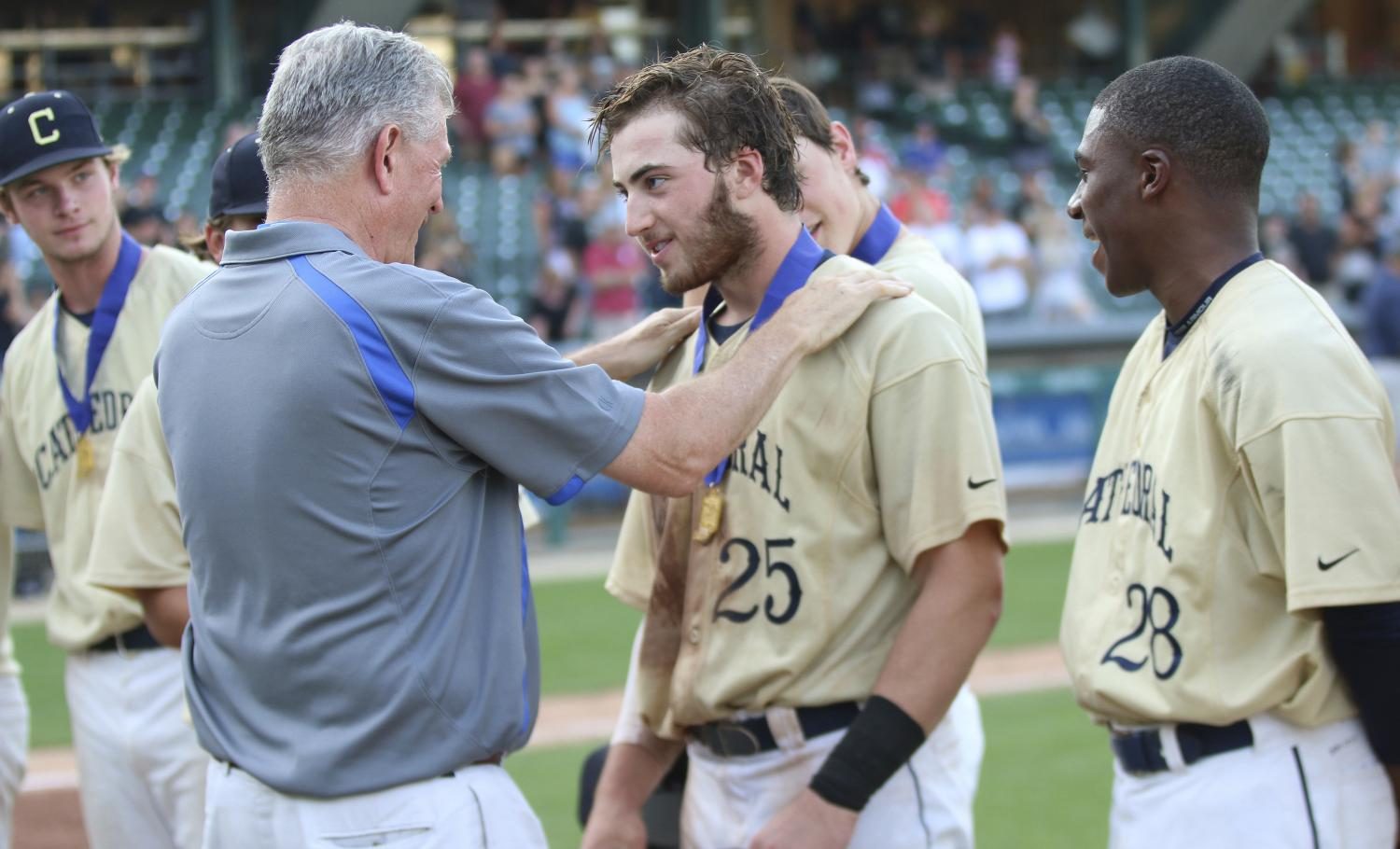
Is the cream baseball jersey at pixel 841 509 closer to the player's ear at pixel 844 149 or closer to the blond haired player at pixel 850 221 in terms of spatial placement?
the blond haired player at pixel 850 221

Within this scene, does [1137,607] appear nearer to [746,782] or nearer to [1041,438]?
[746,782]

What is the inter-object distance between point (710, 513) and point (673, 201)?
23.2 inches

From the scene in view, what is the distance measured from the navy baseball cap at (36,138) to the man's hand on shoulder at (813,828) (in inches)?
102

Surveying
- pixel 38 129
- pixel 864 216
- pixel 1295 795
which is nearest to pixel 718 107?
pixel 864 216

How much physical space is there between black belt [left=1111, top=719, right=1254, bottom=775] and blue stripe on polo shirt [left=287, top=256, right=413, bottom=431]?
4.58 ft

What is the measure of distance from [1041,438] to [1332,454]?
11.9m

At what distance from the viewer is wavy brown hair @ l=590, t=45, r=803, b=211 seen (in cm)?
285

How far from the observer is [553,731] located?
7.55m

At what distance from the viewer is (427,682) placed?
246 centimetres

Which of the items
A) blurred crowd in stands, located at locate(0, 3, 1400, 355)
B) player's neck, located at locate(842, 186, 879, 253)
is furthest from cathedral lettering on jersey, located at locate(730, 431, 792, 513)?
blurred crowd in stands, located at locate(0, 3, 1400, 355)

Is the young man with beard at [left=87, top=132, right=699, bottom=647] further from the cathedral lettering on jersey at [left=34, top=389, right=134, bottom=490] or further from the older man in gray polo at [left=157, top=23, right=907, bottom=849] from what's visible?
the older man in gray polo at [left=157, top=23, right=907, bottom=849]

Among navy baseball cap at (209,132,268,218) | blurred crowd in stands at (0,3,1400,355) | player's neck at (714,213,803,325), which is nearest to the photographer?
player's neck at (714,213,803,325)

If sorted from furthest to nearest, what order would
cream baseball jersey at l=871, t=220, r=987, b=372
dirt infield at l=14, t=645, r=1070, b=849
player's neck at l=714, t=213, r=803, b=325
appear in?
dirt infield at l=14, t=645, r=1070, b=849
cream baseball jersey at l=871, t=220, r=987, b=372
player's neck at l=714, t=213, r=803, b=325

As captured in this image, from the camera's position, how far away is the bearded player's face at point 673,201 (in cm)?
283
